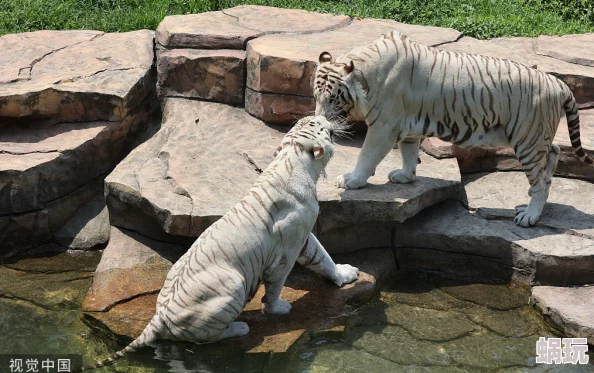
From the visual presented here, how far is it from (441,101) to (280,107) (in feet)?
4.90

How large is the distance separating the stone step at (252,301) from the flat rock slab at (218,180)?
203 mm

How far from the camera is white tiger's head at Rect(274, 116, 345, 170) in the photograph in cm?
458

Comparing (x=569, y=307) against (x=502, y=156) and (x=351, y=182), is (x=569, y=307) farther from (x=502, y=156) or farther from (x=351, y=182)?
(x=502, y=156)

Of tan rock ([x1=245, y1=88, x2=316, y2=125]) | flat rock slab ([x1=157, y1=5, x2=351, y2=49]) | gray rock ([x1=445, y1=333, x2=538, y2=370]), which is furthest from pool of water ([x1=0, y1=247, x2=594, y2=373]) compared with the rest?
flat rock slab ([x1=157, y1=5, x2=351, y2=49])

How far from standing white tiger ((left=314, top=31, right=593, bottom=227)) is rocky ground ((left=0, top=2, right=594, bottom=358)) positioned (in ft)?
1.00

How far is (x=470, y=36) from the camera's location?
7.65 metres

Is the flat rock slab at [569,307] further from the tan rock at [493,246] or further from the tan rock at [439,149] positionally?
the tan rock at [439,149]

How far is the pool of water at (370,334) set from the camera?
439cm

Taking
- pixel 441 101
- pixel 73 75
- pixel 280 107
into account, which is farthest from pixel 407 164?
pixel 73 75

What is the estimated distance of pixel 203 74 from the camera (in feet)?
21.7

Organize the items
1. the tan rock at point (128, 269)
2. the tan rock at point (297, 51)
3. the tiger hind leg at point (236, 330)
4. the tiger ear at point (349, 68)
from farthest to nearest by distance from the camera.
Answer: the tan rock at point (297, 51), the tiger ear at point (349, 68), the tan rock at point (128, 269), the tiger hind leg at point (236, 330)

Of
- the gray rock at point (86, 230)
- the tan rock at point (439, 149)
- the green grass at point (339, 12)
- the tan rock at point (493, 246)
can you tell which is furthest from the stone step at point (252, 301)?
the green grass at point (339, 12)

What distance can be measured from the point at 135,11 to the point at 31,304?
3.82 meters

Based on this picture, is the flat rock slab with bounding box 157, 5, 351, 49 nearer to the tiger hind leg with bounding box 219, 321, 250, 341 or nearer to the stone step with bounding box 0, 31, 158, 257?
the stone step with bounding box 0, 31, 158, 257
